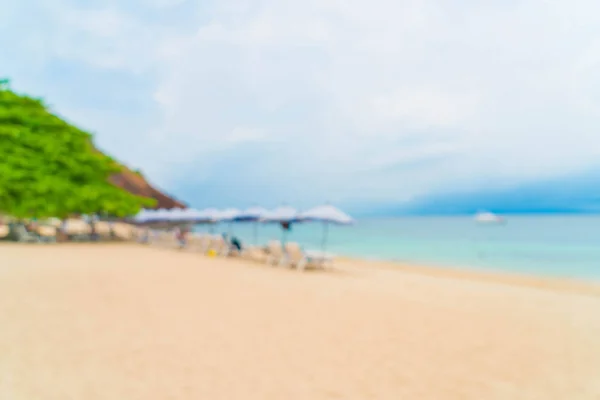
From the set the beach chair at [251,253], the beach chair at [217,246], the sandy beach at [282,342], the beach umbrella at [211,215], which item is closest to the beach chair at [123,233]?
the beach umbrella at [211,215]

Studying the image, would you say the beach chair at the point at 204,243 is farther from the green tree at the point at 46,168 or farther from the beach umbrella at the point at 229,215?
the green tree at the point at 46,168

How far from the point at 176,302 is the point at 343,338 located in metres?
2.86

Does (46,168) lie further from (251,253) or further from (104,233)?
(251,253)

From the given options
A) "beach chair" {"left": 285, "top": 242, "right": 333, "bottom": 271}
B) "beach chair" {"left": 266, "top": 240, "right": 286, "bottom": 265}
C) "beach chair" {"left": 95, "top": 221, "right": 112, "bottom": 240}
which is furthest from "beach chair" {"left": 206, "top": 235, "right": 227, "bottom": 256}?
"beach chair" {"left": 95, "top": 221, "right": 112, "bottom": 240}

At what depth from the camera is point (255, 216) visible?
1570cm

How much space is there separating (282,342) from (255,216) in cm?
1157

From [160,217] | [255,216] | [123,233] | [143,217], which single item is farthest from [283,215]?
[123,233]

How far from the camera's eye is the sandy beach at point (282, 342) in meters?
3.17

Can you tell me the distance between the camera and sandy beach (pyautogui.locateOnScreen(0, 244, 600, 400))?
3170mm

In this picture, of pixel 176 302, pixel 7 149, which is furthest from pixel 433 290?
pixel 7 149

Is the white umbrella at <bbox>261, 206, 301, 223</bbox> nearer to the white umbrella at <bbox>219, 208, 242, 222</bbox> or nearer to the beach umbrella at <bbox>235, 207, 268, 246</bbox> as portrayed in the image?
the beach umbrella at <bbox>235, 207, 268, 246</bbox>

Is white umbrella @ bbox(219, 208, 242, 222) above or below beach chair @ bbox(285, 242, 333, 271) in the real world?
above

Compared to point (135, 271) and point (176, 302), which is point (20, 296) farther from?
point (135, 271)

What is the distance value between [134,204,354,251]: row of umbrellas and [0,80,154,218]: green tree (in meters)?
1.73
